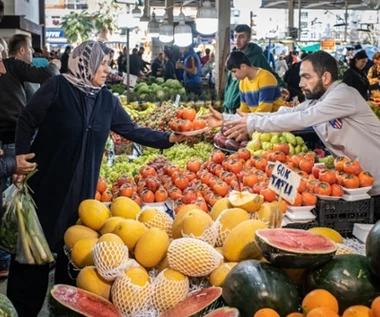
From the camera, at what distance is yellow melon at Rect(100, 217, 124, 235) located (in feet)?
8.18

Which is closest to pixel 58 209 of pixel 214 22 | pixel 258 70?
pixel 258 70

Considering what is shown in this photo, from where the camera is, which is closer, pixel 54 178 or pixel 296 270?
pixel 296 270

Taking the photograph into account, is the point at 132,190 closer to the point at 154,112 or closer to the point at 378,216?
the point at 378,216

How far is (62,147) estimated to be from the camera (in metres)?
3.21

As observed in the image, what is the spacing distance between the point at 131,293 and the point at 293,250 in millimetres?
598

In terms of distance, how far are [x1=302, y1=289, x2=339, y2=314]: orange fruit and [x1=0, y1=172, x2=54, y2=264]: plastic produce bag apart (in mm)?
1769

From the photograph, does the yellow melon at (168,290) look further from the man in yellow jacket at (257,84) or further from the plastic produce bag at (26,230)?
the man in yellow jacket at (257,84)

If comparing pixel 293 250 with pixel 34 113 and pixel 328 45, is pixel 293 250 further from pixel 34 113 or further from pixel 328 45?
pixel 328 45

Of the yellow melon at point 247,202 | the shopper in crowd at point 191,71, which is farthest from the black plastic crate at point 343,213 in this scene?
the shopper in crowd at point 191,71

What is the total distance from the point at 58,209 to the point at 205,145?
9.66 ft

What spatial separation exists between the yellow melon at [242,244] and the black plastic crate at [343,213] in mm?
1526

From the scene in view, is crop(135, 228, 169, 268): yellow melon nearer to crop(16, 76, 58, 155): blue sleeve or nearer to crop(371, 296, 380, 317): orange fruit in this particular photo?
crop(371, 296, 380, 317): orange fruit

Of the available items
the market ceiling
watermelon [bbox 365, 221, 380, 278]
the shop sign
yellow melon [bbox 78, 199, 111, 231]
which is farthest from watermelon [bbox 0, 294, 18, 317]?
the market ceiling

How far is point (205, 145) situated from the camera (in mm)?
6039
